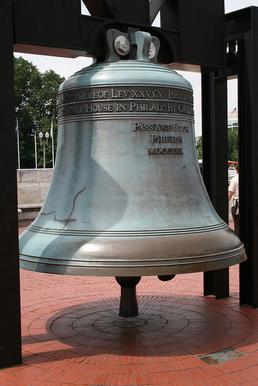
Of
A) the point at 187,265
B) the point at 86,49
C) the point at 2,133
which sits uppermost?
the point at 86,49

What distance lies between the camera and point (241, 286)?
596 centimetres

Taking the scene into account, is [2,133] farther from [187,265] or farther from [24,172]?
[24,172]

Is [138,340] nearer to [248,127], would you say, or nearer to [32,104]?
[248,127]

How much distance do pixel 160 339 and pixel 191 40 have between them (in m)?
2.74

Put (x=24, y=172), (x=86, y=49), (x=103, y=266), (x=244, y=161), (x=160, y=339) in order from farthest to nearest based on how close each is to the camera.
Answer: (x=24, y=172)
(x=244, y=161)
(x=160, y=339)
(x=86, y=49)
(x=103, y=266)

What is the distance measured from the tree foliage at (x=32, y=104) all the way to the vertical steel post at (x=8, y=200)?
47563 millimetres

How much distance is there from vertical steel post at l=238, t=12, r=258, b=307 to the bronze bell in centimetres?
163

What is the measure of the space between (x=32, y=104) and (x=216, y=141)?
49.3m

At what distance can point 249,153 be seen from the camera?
19.0ft

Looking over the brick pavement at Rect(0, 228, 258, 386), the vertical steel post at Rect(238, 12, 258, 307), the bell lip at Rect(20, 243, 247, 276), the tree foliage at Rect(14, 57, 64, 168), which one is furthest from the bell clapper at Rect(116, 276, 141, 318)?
the tree foliage at Rect(14, 57, 64, 168)

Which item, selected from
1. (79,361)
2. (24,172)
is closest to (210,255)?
(79,361)

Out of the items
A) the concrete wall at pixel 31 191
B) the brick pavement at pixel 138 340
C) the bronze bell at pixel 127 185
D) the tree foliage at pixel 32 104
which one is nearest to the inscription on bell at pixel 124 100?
the bronze bell at pixel 127 185

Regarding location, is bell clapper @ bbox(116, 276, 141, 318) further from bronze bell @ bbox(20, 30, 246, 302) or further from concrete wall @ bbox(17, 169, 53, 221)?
concrete wall @ bbox(17, 169, 53, 221)

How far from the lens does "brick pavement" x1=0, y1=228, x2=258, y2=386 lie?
161 inches
